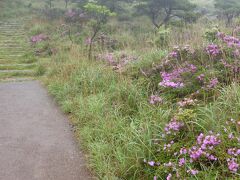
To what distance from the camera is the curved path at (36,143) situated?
253 cm

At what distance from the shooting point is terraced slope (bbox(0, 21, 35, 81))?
22.2 feet

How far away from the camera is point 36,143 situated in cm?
308

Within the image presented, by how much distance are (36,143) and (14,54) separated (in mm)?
6343

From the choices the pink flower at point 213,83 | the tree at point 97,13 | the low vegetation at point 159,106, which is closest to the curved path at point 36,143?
the low vegetation at point 159,106

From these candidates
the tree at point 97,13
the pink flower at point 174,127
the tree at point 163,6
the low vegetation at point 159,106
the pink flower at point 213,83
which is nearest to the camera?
the low vegetation at point 159,106

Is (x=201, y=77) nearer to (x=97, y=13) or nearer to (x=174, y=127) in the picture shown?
(x=174, y=127)

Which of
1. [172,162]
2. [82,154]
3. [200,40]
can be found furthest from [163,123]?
[200,40]

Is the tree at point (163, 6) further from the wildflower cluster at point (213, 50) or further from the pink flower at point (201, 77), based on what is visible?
the pink flower at point (201, 77)

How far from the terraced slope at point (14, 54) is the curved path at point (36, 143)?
2135 millimetres

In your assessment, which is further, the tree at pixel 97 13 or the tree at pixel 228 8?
the tree at pixel 228 8

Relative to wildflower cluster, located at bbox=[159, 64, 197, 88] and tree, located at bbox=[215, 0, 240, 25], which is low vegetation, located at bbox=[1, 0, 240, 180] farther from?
tree, located at bbox=[215, 0, 240, 25]

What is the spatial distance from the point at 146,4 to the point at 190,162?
14.7 meters

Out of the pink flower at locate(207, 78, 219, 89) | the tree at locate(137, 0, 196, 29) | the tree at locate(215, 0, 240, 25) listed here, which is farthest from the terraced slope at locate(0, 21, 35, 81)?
the tree at locate(215, 0, 240, 25)

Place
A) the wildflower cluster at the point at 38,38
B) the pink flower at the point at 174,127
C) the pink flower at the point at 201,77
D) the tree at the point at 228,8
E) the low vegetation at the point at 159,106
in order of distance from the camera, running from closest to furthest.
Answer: the low vegetation at the point at 159,106, the pink flower at the point at 174,127, the pink flower at the point at 201,77, the wildflower cluster at the point at 38,38, the tree at the point at 228,8
